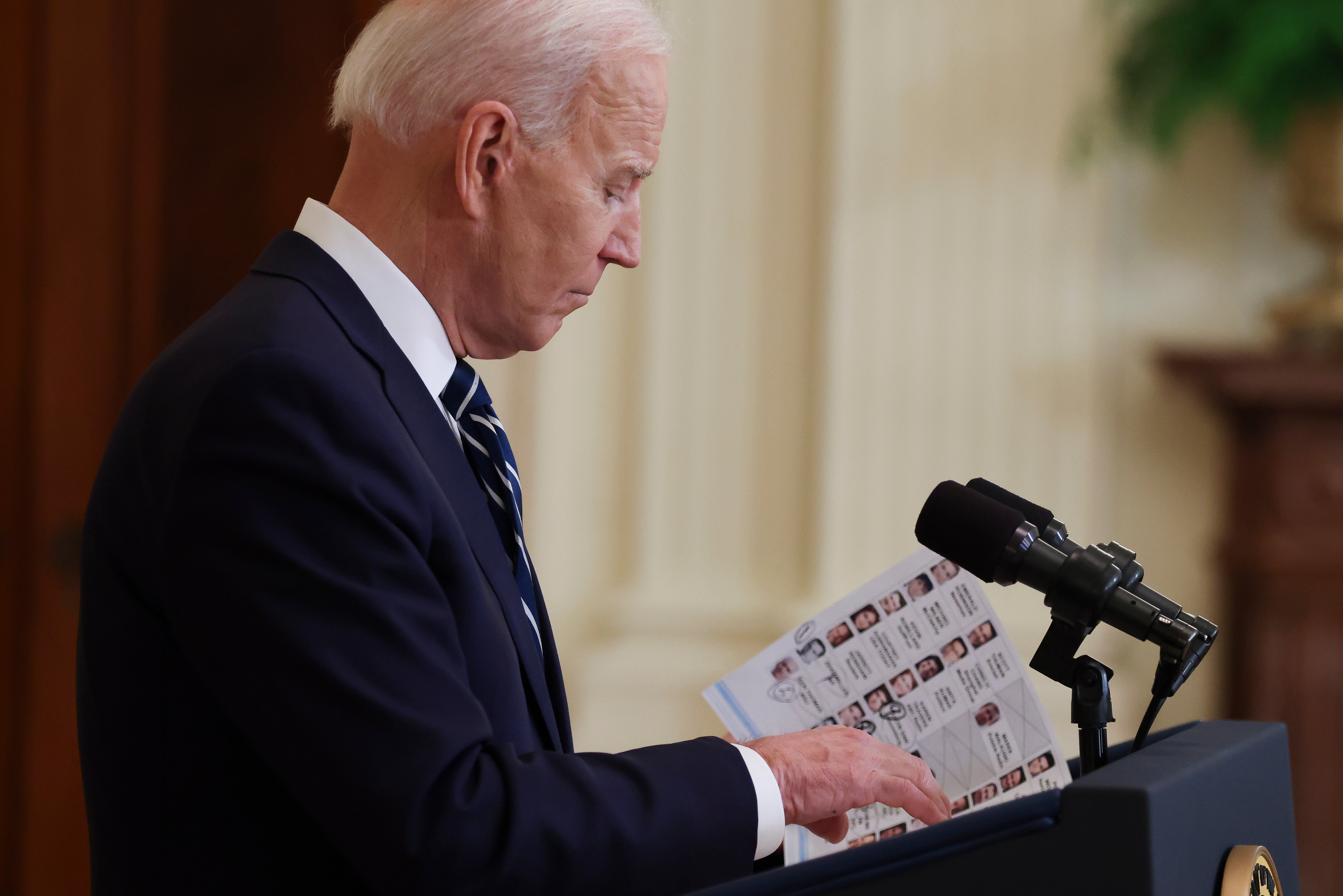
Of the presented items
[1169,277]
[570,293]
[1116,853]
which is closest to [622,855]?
[1116,853]

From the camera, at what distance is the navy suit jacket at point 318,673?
82 centimetres

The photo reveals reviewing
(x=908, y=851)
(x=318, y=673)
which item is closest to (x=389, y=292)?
(x=318, y=673)

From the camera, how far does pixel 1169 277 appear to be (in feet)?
9.17

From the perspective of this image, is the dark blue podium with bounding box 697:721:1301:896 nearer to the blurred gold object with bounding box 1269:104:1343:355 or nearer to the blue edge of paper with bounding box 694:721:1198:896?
the blue edge of paper with bounding box 694:721:1198:896

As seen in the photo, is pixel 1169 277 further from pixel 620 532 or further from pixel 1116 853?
pixel 1116 853

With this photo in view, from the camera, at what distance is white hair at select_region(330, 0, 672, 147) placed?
1067 mm

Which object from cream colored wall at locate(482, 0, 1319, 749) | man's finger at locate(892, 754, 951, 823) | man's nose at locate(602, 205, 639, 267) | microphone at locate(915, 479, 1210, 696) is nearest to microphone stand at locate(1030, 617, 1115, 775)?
microphone at locate(915, 479, 1210, 696)

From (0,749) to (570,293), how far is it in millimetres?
2046

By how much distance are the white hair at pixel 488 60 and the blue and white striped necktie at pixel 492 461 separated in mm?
207

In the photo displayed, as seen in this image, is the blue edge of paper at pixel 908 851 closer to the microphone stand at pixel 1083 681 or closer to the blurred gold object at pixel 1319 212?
the microphone stand at pixel 1083 681

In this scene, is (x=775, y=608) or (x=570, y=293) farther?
(x=775, y=608)

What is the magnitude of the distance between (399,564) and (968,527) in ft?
1.30

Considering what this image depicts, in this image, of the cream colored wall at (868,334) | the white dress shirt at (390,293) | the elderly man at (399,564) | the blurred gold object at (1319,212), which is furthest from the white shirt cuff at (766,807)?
the blurred gold object at (1319,212)

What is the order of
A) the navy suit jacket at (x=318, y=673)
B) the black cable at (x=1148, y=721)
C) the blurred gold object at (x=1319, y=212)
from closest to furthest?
the navy suit jacket at (x=318, y=673) < the black cable at (x=1148, y=721) < the blurred gold object at (x=1319, y=212)
